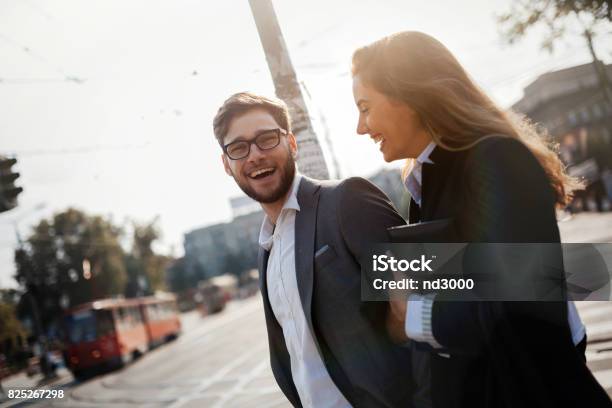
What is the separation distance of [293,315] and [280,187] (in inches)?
24.4

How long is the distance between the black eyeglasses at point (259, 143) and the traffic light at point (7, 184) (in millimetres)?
7286

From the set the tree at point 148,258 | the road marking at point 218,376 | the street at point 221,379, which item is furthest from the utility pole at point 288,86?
the tree at point 148,258

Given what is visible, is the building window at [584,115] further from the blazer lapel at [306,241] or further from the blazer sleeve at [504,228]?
the blazer sleeve at [504,228]

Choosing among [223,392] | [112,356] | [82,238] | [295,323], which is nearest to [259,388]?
[223,392]

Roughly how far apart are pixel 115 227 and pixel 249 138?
5689 centimetres

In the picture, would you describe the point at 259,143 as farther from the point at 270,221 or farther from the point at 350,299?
the point at 350,299

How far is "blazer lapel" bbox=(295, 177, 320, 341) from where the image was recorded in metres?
1.98

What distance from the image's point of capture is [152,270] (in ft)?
191

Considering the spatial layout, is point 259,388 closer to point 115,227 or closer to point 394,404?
point 394,404

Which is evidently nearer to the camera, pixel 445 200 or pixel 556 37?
pixel 445 200

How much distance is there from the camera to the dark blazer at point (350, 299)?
182 centimetres

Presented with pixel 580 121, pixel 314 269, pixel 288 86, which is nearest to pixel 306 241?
pixel 314 269

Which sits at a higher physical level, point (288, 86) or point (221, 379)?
point (288, 86)

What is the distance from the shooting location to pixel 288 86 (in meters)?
3.49
